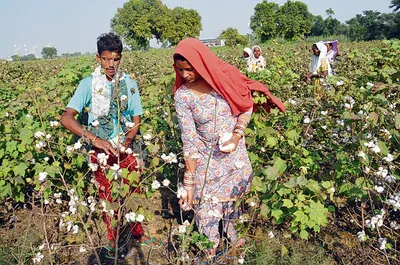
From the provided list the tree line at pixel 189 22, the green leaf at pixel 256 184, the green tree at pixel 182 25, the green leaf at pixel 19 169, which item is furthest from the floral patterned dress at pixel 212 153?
the green tree at pixel 182 25

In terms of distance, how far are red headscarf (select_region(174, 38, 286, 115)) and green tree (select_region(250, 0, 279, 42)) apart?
218 feet

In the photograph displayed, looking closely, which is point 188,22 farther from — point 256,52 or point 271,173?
point 271,173

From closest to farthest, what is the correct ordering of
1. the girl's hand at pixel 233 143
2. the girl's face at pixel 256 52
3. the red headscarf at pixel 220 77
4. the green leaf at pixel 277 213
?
the red headscarf at pixel 220 77, the girl's hand at pixel 233 143, the green leaf at pixel 277 213, the girl's face at pixel 256 52

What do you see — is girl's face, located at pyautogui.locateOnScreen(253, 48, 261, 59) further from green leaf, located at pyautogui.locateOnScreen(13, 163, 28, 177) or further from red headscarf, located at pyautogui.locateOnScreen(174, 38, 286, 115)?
green leaf, located at pyautogui.locateOnScreen(13, 163, 28, 177)

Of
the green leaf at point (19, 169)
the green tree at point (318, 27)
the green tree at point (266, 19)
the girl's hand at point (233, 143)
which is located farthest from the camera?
the green tree at point (318, 27)

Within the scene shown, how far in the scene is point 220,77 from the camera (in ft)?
6.33

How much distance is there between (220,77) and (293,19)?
72.1 meters

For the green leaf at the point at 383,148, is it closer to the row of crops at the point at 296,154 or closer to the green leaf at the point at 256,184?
the row of crops at the point at 296,154

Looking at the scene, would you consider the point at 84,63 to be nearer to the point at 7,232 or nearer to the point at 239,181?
the point at 7,232

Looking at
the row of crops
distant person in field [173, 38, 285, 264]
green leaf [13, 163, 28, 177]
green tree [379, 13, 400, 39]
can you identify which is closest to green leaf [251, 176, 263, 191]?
the row of crops

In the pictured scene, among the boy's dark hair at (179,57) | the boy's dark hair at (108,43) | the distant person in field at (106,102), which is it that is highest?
the boy's dark hair at (108,43)

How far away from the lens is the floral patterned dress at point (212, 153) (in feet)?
6.71

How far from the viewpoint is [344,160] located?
7.25ft

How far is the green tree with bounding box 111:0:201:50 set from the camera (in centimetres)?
7012
